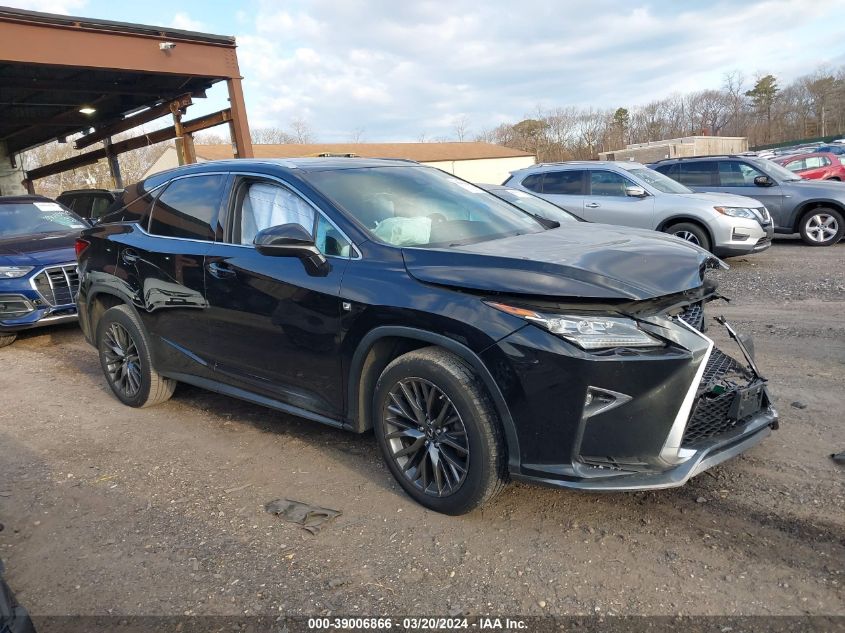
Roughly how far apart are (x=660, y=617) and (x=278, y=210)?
2919mm

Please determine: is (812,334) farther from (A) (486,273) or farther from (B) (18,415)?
(B) (18,415)

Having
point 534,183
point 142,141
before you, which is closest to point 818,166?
point 534,183

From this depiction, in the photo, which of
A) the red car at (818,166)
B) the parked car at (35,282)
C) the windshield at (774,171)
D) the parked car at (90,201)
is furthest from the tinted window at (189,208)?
the red car at (818,166)

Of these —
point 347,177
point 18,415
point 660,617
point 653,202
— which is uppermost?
point 347,177

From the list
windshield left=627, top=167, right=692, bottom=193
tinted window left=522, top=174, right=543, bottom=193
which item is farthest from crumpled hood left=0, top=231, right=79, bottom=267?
windshield left=627, top=167, right=692, bottom=193

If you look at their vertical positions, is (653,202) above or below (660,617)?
above

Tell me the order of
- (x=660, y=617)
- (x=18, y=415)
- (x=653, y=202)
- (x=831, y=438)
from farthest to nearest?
(x=653, y=202), (x=18, y=415), (x=831, y=438), (x=660, y=617)

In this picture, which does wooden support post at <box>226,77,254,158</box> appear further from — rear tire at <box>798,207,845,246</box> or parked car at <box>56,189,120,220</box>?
rear tire at <box>798,207,845,246</box>

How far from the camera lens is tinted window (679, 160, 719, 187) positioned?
11.9m

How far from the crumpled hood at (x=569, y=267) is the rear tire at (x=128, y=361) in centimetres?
260

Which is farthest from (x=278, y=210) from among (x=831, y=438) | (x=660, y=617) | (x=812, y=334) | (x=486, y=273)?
(x=812, y=334)

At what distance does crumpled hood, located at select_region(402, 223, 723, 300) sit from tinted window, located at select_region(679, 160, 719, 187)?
9.65m

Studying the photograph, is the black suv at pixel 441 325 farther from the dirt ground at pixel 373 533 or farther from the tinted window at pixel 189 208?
the dirt ground at pixel 373 533

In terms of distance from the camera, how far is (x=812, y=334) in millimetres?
5625
